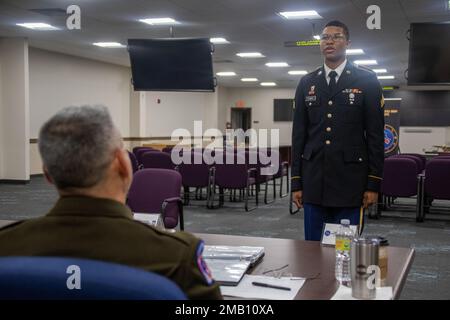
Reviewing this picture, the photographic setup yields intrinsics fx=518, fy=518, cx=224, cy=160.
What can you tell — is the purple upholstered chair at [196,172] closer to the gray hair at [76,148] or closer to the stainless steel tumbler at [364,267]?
the stainless steel tumbler at [364,267]

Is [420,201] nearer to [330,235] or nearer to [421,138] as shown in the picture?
[330,235]

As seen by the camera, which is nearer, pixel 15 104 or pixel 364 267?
pixel 364 267

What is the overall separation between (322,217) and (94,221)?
189 centimetres

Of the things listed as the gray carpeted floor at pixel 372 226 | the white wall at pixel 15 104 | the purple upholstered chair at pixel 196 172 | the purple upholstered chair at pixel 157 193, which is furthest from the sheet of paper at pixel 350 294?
the white wall at pixel 15 104

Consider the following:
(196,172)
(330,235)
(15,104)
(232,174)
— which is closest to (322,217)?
(330,235)

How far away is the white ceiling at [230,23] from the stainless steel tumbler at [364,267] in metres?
6.54

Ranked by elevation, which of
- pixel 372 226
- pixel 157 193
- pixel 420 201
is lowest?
pixel 372 226

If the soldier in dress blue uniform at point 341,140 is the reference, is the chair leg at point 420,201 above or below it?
below

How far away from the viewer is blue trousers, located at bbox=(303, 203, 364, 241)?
8.42 ft

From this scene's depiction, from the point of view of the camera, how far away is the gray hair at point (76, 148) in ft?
3.09

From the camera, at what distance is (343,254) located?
1.72 m
